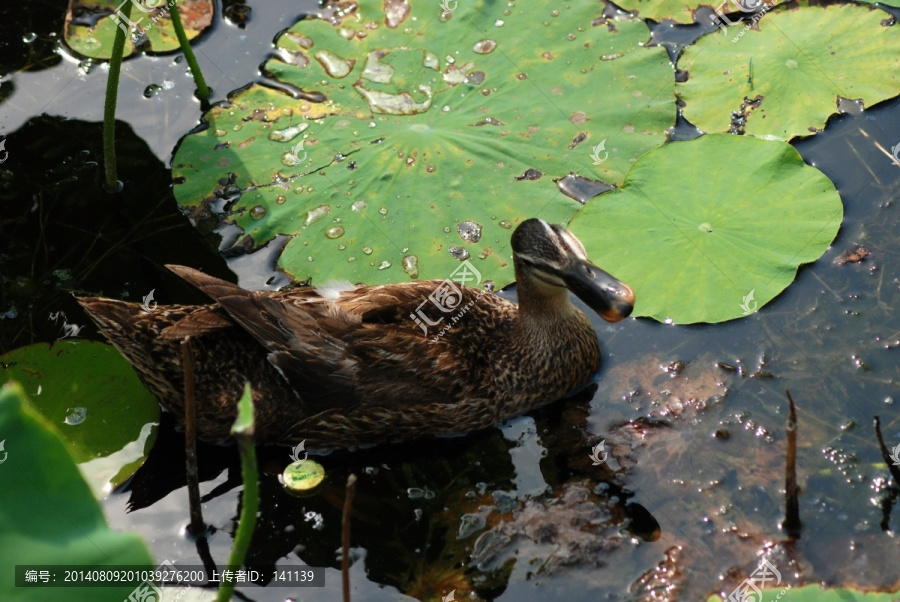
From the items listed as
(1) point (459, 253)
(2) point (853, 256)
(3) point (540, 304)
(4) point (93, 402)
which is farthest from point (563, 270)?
(4) point (93, 402)

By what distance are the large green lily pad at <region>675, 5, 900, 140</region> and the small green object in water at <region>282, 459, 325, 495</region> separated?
3873mm

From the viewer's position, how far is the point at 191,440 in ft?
14.6

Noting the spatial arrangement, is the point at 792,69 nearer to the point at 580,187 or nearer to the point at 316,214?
the point at 580,187

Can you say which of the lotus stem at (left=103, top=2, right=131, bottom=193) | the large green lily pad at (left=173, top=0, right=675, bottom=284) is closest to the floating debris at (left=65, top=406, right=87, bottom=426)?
the large green lily pad at (left=173, top=0, right=675, bottom=284)

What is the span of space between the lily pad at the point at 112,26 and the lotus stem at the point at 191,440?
4.43 m

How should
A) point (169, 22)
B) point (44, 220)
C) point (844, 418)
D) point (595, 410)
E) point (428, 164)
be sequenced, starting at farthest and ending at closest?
point (169, 22) < point (44, 220) < point (428, 164) < point (595, 410) < point (844, 418)

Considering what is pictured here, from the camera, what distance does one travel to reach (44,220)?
7148 mm

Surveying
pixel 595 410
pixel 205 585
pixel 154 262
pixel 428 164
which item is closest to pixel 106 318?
pixel 154 262

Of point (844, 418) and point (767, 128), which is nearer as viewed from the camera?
point (844, 418)

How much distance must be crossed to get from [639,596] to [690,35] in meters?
4.84

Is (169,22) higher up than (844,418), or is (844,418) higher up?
(169,22)

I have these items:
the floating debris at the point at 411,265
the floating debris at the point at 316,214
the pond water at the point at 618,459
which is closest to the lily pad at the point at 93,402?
the pond water at the point at 618,459

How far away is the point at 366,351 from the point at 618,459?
1.75 meters

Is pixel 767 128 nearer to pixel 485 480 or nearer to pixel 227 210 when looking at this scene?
pixel 485 480
